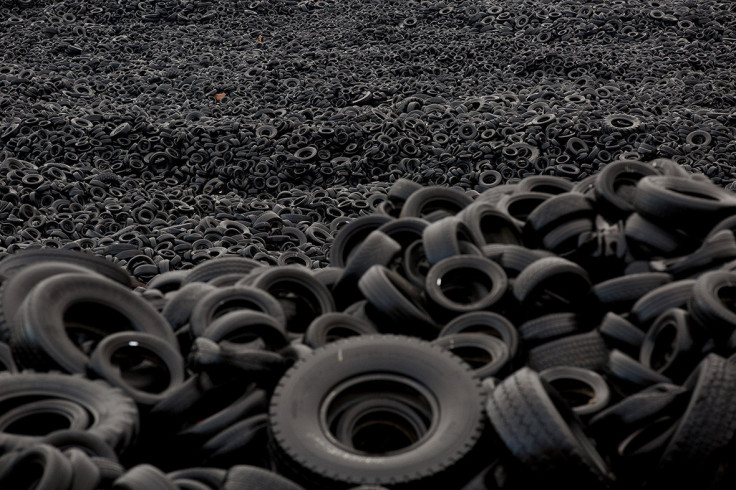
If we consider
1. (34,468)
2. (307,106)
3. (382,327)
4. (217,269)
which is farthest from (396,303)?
(307,106)

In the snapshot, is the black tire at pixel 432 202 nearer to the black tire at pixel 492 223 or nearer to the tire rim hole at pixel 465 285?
the black tire at pixel 492 223

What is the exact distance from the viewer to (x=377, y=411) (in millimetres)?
4184

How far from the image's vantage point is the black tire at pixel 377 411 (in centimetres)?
369

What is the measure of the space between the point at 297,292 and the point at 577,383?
1.96 meters

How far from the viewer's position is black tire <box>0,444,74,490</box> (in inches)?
128

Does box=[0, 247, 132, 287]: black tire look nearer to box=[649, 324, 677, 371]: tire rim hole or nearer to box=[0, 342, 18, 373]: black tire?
box=[0, 342, 18, 373]: black tire

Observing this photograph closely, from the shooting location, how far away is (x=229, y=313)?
4.75 m

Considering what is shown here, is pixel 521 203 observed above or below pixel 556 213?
below

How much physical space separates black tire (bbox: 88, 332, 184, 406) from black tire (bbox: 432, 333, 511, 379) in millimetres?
1497

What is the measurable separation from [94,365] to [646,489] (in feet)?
9.51

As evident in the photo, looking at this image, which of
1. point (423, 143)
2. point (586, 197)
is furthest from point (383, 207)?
point (423, 143)

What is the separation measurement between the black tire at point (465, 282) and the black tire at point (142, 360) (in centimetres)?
168

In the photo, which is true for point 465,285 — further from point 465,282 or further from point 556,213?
point 556,213

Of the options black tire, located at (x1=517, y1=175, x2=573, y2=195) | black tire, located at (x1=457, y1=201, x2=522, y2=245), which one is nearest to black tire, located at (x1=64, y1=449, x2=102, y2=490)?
black tire, located at (x1=457, y1=201, x2=522, y2=245)
